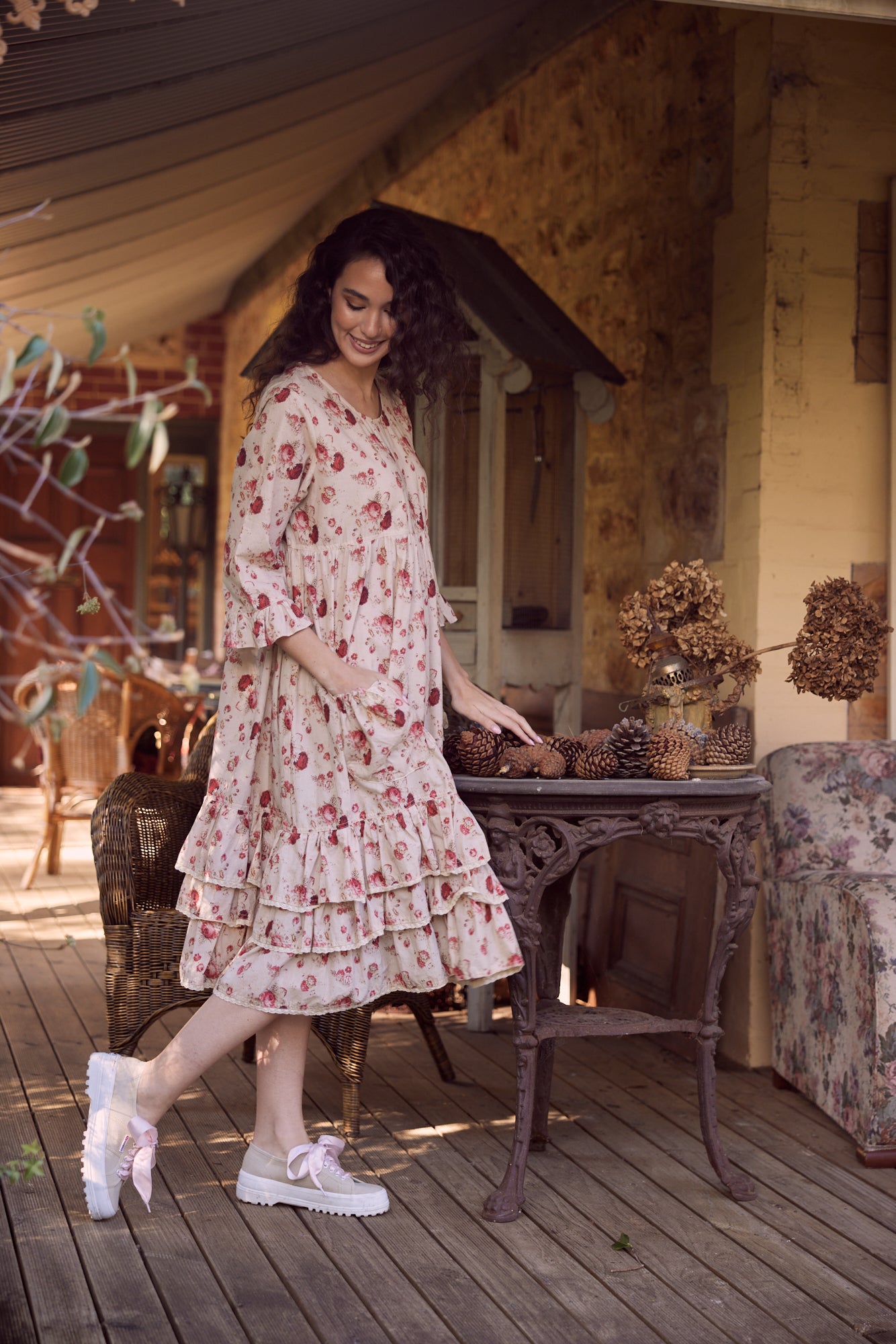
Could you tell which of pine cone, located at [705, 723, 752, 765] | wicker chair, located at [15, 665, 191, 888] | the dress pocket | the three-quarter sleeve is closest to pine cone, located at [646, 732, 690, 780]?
pine cone, located at [705, 723, 752, 765]

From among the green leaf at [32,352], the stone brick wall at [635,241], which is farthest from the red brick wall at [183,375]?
the green leaf at [32,352]

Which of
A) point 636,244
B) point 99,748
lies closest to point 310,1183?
point 636,244

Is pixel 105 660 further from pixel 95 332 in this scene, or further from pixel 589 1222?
pixel 589 1222

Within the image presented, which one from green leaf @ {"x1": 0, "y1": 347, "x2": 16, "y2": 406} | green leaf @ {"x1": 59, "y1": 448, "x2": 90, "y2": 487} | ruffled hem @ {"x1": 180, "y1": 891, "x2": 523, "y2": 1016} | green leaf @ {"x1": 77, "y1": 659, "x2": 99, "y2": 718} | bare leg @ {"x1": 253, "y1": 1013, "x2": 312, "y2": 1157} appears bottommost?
bare leg @ {"x1": 253, "y1": 1013, "x2": 312, "y2": 1157}

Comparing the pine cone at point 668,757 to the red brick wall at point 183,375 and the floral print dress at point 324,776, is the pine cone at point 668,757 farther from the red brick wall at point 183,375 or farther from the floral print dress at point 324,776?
→ the red brick wall at point 183,375

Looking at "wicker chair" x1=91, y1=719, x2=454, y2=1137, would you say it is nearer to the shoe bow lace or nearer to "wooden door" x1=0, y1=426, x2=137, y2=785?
the shoe bow lace

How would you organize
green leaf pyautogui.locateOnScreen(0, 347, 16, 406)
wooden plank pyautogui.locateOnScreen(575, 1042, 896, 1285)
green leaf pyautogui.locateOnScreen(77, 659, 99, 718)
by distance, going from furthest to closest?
wooden plank pyautogui.locateOnScreen(575, 1042, 896, 1285) < green leaf pyautogui.locateOnScreen(0, 347, 16, 406) < green leaf pyautogui.locateOnScreen(77, 659, 99, 718)

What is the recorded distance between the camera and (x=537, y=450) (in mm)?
4008

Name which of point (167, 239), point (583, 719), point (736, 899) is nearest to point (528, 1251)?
point (736, 899)

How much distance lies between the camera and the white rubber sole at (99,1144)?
252 centimetres

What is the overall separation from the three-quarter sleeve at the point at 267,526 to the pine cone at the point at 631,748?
0.65 metres

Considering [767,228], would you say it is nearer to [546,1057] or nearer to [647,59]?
[647,59]

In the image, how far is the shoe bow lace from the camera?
8.56ft

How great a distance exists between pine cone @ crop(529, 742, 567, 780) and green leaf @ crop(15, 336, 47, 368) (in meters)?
1.64
